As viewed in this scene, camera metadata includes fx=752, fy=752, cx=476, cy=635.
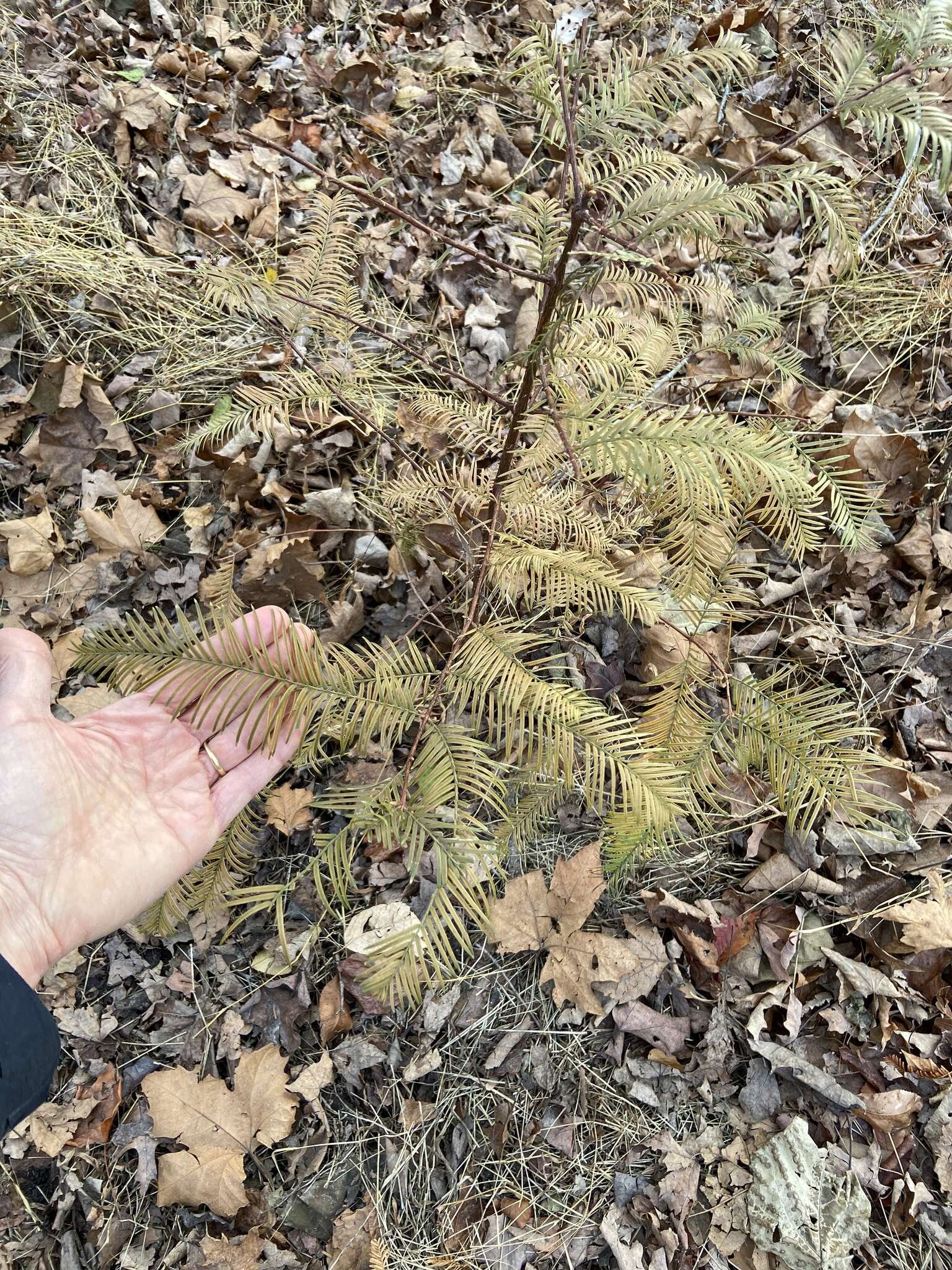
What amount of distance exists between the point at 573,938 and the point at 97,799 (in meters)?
1.01

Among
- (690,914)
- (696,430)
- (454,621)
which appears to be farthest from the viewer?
(454,621)

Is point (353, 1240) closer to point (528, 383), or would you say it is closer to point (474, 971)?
point (474, 971)

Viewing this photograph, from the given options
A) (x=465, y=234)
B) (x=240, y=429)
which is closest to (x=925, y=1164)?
(x=240, y=429)

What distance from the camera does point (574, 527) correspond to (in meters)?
1.68

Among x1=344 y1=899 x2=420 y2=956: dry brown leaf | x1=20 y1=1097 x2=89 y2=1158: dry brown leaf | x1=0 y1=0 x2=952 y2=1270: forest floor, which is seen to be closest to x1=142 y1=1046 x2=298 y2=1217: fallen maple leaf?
x1=0 y1=0 x2=952 y2=1270: forest floor

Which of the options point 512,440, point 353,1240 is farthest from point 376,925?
point 512,440

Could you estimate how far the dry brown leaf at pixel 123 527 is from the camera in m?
Result: 2.07

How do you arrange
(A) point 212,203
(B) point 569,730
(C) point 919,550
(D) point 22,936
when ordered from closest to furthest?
1. (B) point 569,730
2. (D) point 22,936
3. (C) point 919,550
4. (A) point 212,203

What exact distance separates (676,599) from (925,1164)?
1.20m

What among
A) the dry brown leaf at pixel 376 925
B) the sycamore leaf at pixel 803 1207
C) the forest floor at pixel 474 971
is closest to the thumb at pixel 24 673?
the forest floor at pixel 474 971

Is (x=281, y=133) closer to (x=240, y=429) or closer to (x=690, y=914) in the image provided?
(x=240, y=429)

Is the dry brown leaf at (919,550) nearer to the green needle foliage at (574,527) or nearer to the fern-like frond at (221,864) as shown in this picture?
the green needle foliage at (574,527)

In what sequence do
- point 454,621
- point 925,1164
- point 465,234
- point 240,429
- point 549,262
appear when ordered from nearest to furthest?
point 549,262
point 925,1164
point 454,621
point 240,429
point 465,234

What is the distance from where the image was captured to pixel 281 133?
108 inches
